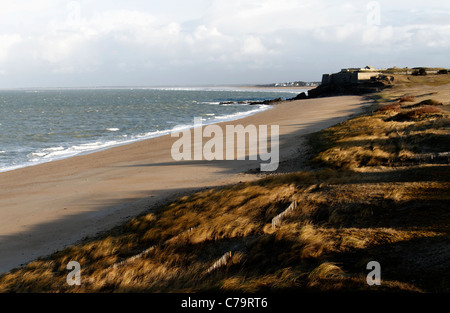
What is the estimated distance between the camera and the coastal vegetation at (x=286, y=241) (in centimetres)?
446

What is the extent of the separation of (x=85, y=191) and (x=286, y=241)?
28.5 ft

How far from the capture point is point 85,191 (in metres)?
12.1

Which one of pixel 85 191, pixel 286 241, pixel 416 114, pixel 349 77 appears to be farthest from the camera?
pixel 349 77

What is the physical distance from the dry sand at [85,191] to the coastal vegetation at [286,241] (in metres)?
1.19

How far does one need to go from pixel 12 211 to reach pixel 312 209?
8761mm

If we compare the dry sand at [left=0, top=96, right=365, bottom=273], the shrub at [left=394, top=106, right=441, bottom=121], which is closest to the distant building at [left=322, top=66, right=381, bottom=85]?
the shrub at [left=394, top=106, right=441, bottom=121]

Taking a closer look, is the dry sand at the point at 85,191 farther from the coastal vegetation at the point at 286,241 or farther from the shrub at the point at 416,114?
the shrub at the point at 416,114

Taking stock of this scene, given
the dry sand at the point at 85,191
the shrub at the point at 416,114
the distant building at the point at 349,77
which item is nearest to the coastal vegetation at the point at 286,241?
the dry sand at the point at 85,191

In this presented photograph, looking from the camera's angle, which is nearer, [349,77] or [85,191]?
[85,191]

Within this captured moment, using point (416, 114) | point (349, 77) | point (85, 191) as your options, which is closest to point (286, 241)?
point (85, 191)

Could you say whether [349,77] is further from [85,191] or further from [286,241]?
[286,241]
